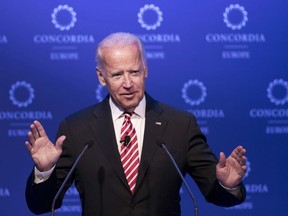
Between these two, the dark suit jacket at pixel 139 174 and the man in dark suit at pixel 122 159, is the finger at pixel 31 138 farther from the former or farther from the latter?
the dark suit jacket at pixel 139 174

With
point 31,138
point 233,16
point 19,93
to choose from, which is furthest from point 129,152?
point 233,16

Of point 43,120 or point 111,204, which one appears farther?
point 43,120

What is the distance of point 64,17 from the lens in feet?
13.1

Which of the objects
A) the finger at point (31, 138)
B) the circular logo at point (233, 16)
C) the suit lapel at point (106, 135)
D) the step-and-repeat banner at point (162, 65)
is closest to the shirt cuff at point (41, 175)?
the finger at point (31, 138)

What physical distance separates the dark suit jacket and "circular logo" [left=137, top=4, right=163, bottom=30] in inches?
52.1

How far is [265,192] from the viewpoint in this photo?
13.4 ft

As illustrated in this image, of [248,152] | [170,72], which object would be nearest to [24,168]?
[170,72]

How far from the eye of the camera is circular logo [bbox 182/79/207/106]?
4027 millimetres

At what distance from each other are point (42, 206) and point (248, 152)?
74.8 inches

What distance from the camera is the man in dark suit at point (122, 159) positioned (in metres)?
2.50

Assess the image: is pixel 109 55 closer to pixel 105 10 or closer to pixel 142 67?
pixel 142 67

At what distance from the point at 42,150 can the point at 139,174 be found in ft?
1.41

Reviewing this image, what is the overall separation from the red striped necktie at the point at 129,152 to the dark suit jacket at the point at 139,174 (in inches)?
1.2

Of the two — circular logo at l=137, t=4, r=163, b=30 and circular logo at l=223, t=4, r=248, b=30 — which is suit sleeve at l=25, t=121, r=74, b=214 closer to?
circular logo at l=137, t=4, r=163, b=30
